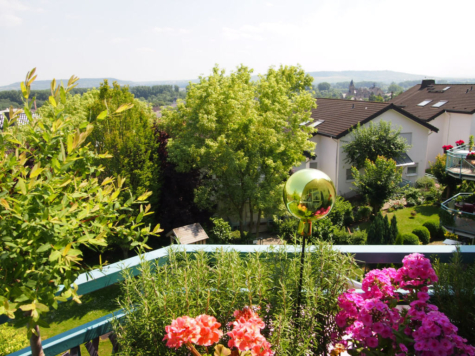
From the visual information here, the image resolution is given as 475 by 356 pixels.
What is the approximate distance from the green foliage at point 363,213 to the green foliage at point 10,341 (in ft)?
59.4

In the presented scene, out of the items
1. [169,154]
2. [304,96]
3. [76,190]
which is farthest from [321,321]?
[304,96]

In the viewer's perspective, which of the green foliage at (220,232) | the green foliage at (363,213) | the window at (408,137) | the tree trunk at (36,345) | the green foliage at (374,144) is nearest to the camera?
the tree trunk at (36,345)

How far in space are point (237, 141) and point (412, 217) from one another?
35.4 ft

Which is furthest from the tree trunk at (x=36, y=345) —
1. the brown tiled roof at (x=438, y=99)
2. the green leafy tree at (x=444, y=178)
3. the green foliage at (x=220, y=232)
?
the brown tiled roof at (x=438, y=99)

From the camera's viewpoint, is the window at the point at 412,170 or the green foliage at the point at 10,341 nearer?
the green foliage at the point at 10,341

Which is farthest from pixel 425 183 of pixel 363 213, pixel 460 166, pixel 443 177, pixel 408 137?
pixel 460 166

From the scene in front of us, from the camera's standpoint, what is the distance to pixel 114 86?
1377 centimetres

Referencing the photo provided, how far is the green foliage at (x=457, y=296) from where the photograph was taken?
6.17 ft

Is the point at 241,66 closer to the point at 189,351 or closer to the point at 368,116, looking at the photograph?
the point at 368,116

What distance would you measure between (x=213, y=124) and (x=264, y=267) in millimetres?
13224

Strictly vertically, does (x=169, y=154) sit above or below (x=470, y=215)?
above

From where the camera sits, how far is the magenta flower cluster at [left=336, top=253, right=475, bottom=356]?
1.59 meters

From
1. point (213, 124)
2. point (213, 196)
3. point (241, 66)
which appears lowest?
point (213, 196)

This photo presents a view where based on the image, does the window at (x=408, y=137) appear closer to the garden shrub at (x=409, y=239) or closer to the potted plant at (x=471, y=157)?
the garden shrub at (x=409, y=239)
